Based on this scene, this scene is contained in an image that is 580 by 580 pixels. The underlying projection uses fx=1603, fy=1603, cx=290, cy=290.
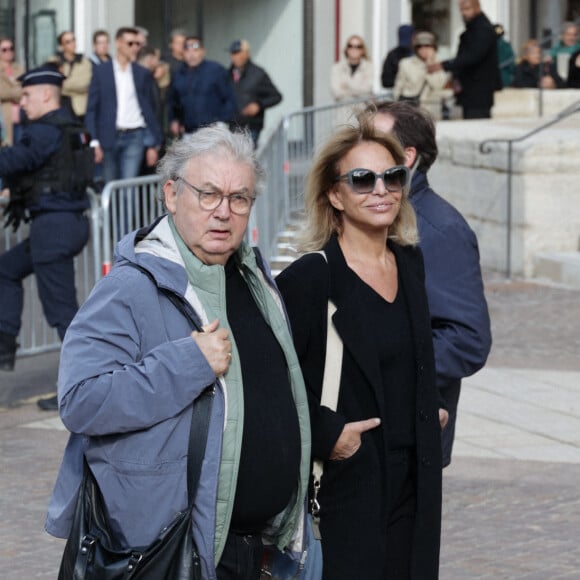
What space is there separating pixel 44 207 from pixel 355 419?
539 cm

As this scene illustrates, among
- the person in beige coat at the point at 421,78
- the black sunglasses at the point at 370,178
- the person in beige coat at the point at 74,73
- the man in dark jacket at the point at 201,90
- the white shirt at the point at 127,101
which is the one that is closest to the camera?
the black sunglasses at the point at 370,178

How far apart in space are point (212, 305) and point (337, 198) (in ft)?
2.44

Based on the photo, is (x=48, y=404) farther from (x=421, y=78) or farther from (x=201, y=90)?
(x=421, y=78)

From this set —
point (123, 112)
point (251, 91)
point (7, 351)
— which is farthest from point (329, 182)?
point (251, 91)

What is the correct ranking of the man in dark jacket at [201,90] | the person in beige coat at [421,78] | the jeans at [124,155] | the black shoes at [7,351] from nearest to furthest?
the black shoes at [7,351]
the jeans at [124,155]
the man in dark jacket at [201,90]
the person in beige coat at [421,78]

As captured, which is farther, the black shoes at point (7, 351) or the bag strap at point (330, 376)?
the black shoes at point (7, 351)

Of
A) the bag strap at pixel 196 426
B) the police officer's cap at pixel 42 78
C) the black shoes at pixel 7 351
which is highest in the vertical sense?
the police officer's cap at pixel 42 78

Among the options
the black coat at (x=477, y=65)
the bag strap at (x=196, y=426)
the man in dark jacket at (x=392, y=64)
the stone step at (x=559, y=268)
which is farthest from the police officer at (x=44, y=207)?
the man in dark jacket at (x=392, y=64)

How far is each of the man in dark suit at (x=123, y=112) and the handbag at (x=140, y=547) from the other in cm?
1214

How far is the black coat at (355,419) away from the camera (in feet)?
12.7

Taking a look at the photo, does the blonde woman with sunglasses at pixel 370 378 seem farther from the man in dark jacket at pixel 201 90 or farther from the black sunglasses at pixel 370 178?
the man in dark jacket at pixel 201 90

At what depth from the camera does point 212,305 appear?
138 inches

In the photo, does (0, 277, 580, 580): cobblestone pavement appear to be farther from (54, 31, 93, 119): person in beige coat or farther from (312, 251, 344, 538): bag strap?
(54, 31, 93, 119): person in beige coat

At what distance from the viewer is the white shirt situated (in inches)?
617
